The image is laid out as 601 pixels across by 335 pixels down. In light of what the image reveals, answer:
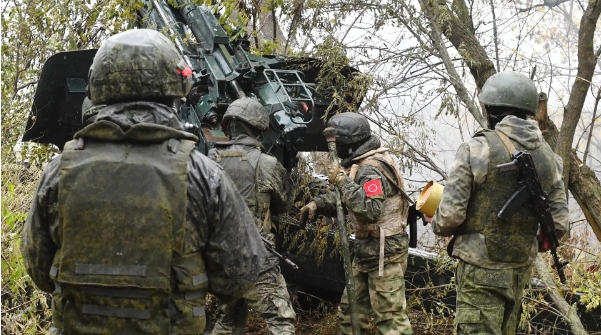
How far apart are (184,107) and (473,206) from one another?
349 cm

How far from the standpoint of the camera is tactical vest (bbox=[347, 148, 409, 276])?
20.0 ft

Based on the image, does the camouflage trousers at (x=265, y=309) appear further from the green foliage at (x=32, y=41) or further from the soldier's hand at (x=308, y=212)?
the green foliage at (x=32, y=41)

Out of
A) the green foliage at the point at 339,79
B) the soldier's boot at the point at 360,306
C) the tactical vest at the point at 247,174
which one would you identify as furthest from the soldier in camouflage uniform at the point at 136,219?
the green foliage at the point at 339,79

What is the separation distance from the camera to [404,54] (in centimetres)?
704

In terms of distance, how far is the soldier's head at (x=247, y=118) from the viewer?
634cm

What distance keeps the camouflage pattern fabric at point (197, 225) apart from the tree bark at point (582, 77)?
449 centimetres

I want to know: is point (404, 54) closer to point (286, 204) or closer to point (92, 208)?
point (286, 204)

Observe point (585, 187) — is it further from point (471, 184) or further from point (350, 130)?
point (471, 184)

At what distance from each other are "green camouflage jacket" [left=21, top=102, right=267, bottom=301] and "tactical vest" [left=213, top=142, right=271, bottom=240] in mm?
2794

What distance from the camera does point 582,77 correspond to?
22.3 ft

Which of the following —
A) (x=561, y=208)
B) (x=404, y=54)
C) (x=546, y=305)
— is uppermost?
(x=404, y=54)

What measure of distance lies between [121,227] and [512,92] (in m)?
3.04

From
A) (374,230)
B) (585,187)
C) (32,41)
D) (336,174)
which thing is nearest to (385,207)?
(374,230)

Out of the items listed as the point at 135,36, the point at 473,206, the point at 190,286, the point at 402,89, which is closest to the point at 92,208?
the point at 190,286
